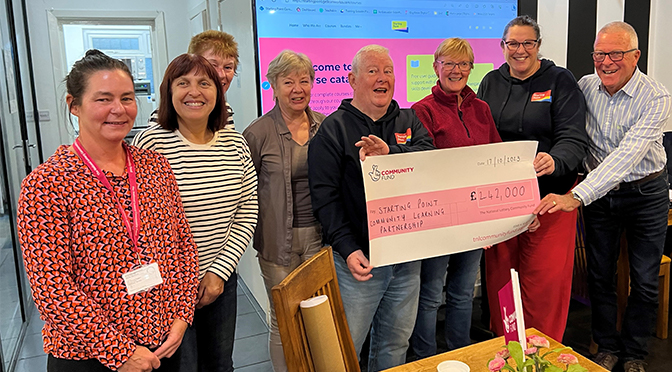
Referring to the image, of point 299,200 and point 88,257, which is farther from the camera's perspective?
point 299,200

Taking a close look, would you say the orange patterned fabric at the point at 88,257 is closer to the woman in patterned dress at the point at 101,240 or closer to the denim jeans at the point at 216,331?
the woman in patterned dress at the point at 101,240

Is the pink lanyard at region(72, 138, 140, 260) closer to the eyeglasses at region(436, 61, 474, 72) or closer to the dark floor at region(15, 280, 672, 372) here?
the eyeglasses at region(436, 61, 474, 72)

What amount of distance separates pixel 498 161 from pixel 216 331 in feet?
4.61

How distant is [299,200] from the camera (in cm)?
228

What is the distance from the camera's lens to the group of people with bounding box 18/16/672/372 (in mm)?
1396

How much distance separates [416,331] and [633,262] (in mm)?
1303

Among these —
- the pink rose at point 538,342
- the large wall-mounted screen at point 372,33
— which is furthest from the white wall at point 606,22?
the pink rose at point 538,342

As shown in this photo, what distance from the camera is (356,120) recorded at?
205cm

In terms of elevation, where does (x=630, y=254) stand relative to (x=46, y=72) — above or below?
below

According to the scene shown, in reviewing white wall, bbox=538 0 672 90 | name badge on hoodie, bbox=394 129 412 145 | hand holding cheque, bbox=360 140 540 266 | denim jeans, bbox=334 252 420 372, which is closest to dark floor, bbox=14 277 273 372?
denim jeans, bbox=334 252 420 372

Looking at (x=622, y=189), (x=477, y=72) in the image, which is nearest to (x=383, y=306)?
(x=622, y=189)

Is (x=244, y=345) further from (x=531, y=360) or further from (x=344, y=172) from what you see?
(x=531, y=360)

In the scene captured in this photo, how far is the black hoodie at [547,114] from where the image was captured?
2.50 metres

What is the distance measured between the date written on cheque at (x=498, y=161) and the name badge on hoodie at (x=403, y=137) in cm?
33
